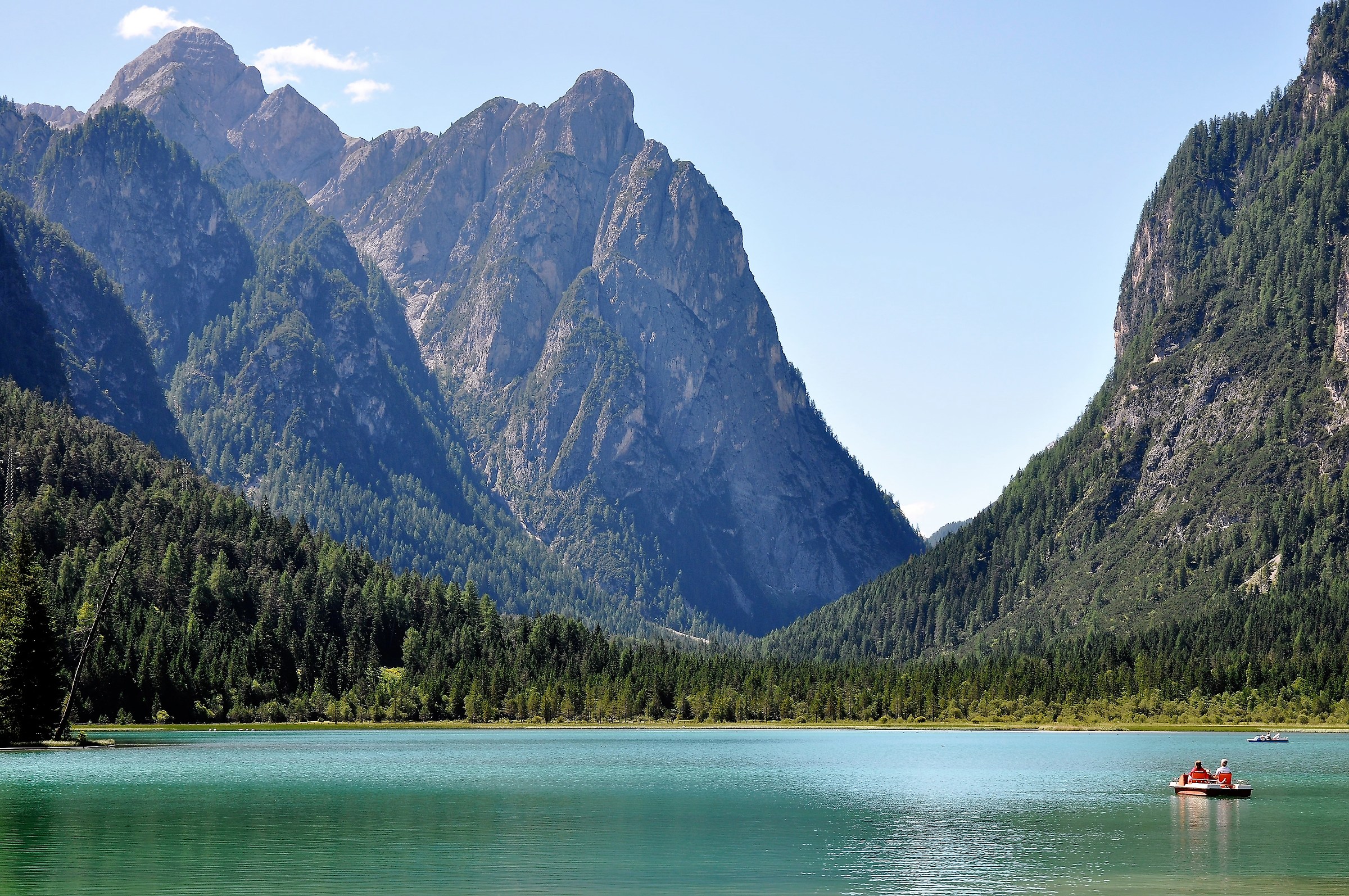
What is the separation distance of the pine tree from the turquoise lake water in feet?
13.9

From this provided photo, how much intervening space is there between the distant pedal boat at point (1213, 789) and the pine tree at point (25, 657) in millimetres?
101531

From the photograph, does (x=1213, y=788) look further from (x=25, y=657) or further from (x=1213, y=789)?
(x=25, y=657)

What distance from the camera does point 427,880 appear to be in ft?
221

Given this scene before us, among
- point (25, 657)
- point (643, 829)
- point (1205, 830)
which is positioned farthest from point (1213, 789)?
point (25, 657)

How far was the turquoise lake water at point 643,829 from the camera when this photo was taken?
224 ft

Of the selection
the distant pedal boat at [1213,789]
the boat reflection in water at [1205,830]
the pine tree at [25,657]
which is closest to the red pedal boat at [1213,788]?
the distant pedal boat at [1213,789]

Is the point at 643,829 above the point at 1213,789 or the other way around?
the other way around

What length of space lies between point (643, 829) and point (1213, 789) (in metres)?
47.2

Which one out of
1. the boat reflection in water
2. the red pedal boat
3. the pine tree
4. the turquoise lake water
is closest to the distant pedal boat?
the red pedal boat

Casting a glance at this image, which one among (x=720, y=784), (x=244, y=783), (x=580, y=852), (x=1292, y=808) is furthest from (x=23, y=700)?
(x=1292, y=808)

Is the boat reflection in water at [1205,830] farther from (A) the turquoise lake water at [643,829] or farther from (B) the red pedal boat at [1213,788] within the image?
(B) the red pedal boat at [1213,788]

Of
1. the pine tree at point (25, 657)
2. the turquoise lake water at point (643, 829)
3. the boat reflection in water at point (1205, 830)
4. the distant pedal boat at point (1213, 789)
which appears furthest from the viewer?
the pine tree at point (25, 657)

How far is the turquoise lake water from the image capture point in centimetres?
6838

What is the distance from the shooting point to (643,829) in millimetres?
88750
